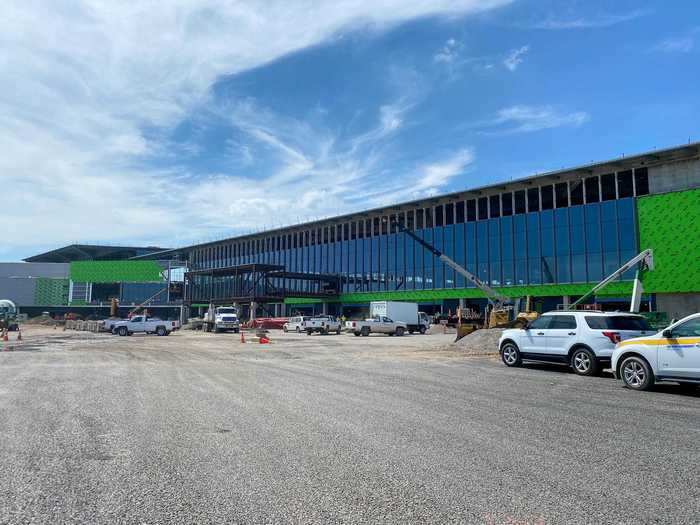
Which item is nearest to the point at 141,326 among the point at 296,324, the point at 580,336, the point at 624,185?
the point at 296,324

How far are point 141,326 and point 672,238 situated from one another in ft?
158

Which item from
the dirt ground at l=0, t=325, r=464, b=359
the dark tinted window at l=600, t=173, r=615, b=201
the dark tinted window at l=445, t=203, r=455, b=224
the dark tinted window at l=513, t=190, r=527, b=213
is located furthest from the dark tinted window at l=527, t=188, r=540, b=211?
the dirt ground at l=0, t=325, r=464, b=359

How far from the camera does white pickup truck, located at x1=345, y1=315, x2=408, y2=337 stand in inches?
1793

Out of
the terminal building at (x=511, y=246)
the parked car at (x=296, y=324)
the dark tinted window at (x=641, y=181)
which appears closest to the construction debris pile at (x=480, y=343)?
the terminal building at (x=511, y=246)

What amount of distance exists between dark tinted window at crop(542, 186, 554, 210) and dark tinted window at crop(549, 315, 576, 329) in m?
44.5

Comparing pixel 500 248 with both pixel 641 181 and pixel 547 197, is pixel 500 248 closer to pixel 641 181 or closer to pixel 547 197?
pixel 547 197

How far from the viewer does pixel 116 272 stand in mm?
116938

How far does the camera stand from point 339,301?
7856cm

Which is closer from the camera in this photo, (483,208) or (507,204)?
(507,204)

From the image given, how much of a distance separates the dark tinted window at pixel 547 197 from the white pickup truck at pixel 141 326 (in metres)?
40.5

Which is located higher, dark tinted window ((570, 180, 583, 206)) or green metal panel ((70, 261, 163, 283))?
dark tinted window ((570, 180, 583, 206))

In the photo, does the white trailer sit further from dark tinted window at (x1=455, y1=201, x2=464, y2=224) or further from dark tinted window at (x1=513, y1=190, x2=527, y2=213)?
dark tinted window at (x1=513, y1=190, x2=527, y2=213)

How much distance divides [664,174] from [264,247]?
200 feet

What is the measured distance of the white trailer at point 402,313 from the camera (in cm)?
5000
